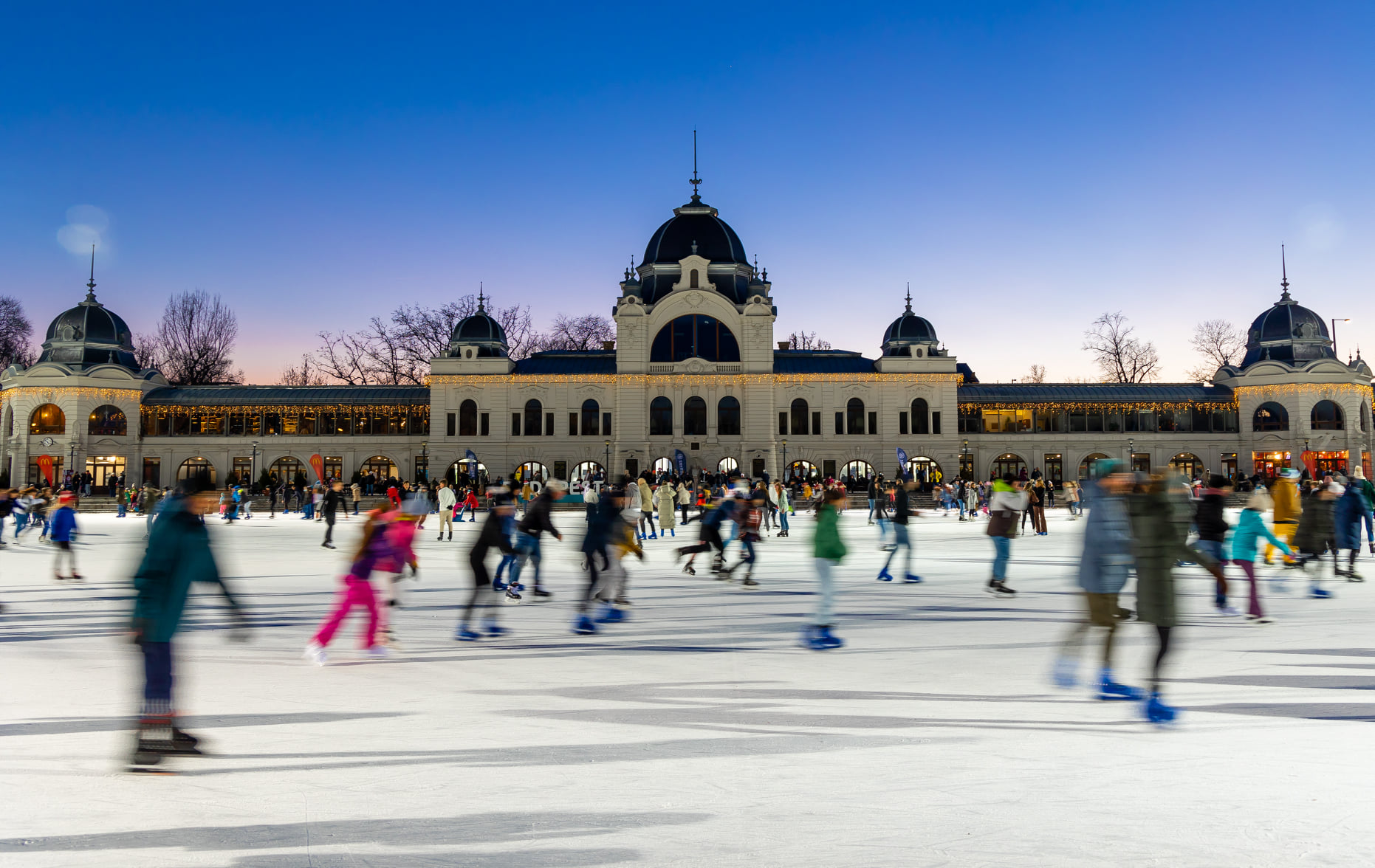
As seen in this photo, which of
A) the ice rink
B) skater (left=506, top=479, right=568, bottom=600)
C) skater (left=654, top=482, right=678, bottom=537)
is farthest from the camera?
skater (left=654, top=482, right=678, bottom=537)

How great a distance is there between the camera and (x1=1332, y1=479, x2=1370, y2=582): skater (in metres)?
13.0

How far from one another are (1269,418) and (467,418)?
4635cm

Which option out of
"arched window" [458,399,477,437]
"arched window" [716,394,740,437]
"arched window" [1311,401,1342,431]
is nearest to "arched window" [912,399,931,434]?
"arched window" [716,394,740,437]

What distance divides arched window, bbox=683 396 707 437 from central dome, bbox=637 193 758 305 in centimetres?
645

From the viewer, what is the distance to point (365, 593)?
8.12 m

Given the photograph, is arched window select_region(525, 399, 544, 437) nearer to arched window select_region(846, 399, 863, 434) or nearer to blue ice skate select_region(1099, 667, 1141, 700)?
arched window select_region(846, 399, 863, 434)

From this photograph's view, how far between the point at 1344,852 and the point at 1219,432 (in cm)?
5854

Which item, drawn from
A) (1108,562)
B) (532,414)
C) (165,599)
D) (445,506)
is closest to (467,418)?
(532,414)

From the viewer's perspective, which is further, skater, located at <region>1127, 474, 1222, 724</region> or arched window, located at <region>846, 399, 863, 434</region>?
arched window, located at <region>846, 399, 863, 434</region>

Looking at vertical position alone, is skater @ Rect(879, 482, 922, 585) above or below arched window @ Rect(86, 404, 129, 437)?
below

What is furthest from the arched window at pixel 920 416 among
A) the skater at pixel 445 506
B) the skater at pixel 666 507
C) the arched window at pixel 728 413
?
the skater at pixel 445 506

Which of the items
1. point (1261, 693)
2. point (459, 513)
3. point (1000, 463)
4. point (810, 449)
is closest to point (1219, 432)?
point (1000, 463)

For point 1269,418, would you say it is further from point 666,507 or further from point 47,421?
point 47,421

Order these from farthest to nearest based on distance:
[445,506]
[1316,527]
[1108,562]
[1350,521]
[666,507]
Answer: [445,506] → [666,507] → [1350,521] → [1316,527] → [1108,562]
